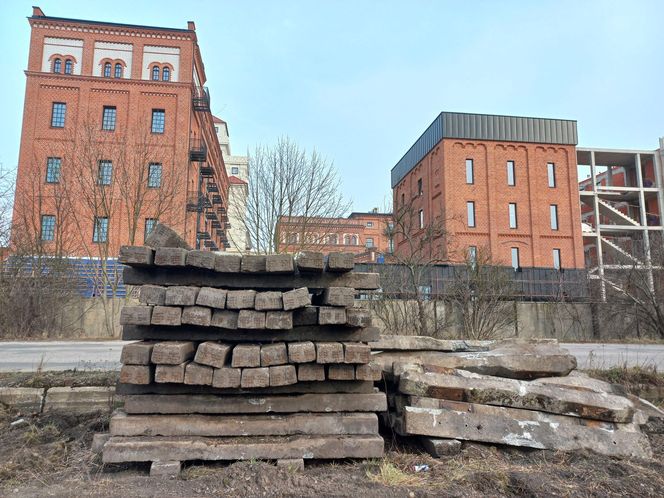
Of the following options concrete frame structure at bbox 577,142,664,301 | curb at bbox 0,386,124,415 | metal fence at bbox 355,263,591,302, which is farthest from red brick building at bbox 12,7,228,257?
concrete frame structure at bbox 577,142,664,301

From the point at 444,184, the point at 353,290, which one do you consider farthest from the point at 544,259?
the point at 353,290

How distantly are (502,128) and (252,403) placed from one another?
36168 millimetres

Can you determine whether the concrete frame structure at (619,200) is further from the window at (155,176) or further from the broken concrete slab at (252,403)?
the broken concrete slab at (252,403)

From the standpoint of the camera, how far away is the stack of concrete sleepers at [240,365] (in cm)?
361

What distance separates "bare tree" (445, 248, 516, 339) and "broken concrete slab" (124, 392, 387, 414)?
10.0 meters

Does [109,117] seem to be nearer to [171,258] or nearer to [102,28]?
[102,28]

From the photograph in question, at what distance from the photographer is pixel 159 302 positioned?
3740 mm

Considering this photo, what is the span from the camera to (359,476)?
349cm

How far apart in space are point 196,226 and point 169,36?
42.2 ft

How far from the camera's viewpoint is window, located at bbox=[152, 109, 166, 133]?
29953mm

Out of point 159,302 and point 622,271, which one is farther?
point 622,271

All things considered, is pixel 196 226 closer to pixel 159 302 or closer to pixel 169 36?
pixel 169 36

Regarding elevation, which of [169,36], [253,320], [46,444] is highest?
[169,36]

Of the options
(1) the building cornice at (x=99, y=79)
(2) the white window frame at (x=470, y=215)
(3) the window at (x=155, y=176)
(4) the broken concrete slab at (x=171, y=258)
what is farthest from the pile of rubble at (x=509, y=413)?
(2) the white window frame at (x=470, y=215)
